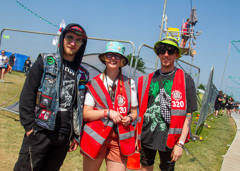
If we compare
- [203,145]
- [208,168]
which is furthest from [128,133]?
[203,145]

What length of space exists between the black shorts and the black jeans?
966 millimetres

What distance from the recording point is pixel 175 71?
8.36ft

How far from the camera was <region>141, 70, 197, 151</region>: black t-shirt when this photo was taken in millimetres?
2443

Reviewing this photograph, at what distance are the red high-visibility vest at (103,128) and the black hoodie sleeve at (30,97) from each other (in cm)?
56

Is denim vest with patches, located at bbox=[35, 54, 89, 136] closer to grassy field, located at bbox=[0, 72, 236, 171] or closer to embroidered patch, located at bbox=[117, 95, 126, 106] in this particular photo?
embroidered patch, located at bbox=[117, 95, 126, 106]

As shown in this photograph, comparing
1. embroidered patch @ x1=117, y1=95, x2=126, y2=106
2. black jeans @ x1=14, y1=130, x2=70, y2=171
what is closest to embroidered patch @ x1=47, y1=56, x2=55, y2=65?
black jeans @ x1=14, y1=130, x2=70, y2=171

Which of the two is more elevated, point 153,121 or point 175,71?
point 175,71

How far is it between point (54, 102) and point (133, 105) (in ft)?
2.95

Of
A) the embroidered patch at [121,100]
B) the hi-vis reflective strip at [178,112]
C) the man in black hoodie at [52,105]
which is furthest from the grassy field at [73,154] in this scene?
the hi-vis reflective strip at [178,112]

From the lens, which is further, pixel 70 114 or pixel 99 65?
pixel 99 65

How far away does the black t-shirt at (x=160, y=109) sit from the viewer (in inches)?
96.2

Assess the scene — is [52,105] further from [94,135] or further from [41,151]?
[94,135]

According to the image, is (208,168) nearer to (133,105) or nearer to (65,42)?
(133,105)

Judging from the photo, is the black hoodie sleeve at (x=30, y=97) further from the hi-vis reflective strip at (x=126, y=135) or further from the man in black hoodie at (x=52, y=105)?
the hi-vis reflective strip at (x=126, y=135)
